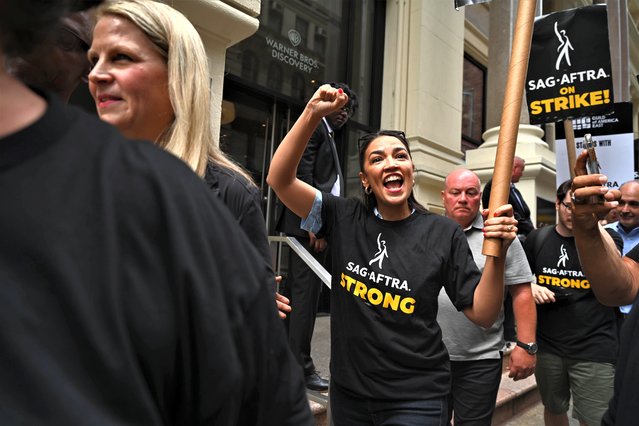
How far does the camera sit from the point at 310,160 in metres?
3.94

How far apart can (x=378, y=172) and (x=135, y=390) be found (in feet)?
6.38

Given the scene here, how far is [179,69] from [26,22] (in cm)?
85

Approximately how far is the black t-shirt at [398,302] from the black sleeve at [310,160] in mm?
1553

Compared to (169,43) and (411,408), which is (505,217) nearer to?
(411,408)

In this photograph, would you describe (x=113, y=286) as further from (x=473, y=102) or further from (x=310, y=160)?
(x=473, y=102)

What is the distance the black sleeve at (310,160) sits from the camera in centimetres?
391

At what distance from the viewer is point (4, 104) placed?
1.91 ft

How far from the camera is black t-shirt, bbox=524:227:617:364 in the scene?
342 cm

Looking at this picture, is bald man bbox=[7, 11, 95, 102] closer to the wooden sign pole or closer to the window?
the wooden sign pole

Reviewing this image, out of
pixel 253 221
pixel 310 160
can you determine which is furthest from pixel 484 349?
pixel 253 221

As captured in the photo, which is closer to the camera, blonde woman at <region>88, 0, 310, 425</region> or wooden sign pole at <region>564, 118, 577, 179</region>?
blonde woman at <region>88, 0, 310, 425</region>

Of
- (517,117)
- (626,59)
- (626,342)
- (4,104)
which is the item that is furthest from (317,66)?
(4,104)

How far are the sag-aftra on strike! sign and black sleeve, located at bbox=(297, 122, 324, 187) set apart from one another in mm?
1656

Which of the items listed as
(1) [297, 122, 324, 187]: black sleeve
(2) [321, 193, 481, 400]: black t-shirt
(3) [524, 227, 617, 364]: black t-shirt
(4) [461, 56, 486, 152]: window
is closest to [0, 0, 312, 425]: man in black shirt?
(2) [321, 193, 481, 400]: black t-shirt
